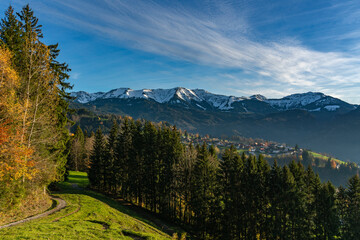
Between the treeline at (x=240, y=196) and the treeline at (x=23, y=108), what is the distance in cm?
2232

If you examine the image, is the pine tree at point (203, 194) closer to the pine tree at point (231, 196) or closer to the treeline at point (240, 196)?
the treeline at point (240, 196)

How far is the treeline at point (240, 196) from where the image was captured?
117 feet

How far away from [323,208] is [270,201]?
10.7 metres

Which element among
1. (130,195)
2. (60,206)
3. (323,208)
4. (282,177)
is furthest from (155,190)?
(323,208)

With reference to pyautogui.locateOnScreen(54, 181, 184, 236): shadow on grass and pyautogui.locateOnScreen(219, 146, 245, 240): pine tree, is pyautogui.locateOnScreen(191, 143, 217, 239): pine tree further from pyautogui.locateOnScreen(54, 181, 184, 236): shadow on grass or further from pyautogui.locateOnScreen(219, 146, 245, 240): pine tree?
pyautogui.locateOnScreen(54, 181, 184, 236): shadow on grass

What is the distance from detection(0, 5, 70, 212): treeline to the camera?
49.5 ft

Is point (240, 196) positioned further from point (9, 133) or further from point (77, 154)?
point (77, 154)

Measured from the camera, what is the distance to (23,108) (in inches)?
632

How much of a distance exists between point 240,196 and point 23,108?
1485 inches

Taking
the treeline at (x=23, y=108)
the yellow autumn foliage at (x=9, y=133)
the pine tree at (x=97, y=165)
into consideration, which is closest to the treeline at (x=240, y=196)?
the pine tree at (x=97, y=165)

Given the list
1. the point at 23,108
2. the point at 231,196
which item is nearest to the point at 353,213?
the point at 231,196

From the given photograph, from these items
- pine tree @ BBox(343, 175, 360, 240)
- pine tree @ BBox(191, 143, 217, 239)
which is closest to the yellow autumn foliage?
pine tree @ BBox(191, 143, 217, 239)

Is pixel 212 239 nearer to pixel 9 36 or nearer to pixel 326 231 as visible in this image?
pixel 326 231

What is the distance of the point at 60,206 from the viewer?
24.2 meters
